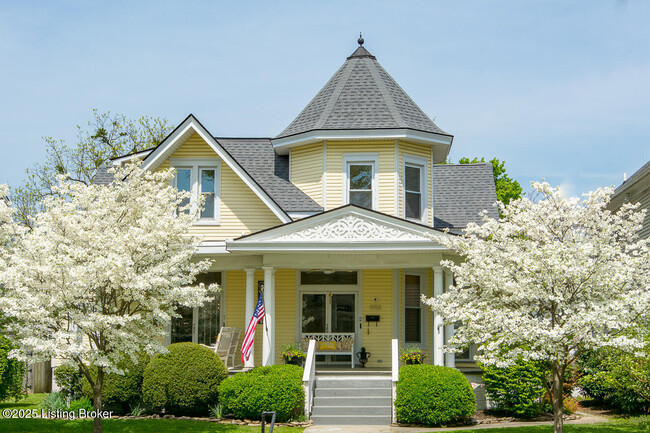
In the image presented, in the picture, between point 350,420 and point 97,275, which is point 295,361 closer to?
point 350,420

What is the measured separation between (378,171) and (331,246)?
12.5ft

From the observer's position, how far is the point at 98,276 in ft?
36.6

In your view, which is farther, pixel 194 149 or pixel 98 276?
pixel 194 149

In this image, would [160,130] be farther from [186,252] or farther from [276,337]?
[186,252]

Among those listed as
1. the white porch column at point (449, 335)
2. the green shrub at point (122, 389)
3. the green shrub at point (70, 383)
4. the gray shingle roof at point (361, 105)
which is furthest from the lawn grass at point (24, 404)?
the white porch column at point (449, 335)

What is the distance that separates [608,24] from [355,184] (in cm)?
1062

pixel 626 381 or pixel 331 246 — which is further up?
pixel 331 246

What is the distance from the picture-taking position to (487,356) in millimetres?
11211

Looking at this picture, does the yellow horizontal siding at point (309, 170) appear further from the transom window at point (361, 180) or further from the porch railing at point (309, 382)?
the porch railing at point (309, 382)

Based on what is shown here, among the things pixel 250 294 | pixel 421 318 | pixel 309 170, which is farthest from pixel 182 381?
pixel 309 170

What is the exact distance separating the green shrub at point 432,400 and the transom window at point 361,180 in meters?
5.72

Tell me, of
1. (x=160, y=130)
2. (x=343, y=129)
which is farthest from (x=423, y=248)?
(x=160, y=130)

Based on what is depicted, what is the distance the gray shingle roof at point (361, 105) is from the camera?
1878 cm

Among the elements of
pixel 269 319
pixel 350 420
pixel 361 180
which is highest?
pixel 361 180
